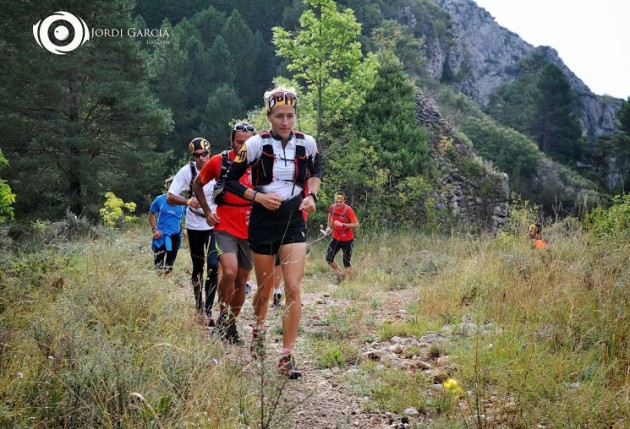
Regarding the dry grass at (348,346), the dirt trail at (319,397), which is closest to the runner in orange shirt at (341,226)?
the dry grass at (348,346)

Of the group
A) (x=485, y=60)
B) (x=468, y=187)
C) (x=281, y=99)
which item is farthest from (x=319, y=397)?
(x=485, y=60)

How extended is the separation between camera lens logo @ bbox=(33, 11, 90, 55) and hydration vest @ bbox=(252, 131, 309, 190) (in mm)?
20444

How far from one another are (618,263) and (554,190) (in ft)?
151

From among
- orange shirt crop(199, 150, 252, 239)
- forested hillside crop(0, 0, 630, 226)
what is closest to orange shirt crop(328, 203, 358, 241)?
orange shirt crop(199, 150, 252, 239)

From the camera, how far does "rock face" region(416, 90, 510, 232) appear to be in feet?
71.3

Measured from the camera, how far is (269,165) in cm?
398

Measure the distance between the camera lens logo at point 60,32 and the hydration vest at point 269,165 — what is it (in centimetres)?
2044

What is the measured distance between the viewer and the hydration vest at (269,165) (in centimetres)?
398

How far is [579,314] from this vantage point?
14.1 ft

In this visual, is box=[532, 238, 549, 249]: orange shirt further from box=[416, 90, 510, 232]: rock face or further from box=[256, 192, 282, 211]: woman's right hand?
box=[416, 90, 510, 232]: rock face

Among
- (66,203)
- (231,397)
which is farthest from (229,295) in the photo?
(66,203)

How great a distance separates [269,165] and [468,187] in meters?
19.6

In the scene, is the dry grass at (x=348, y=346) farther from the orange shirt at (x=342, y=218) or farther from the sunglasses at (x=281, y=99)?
the orange shirt at (x=342, y=218)

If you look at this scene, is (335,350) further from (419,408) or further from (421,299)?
(421,299)
